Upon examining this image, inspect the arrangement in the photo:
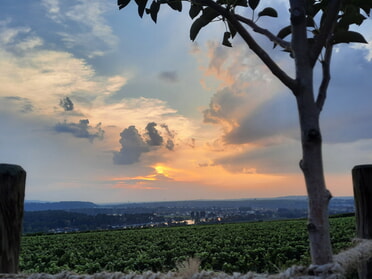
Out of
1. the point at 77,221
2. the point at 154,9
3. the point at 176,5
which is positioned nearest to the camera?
the point at 154,9

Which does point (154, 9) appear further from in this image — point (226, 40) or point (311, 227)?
point (311, 227)

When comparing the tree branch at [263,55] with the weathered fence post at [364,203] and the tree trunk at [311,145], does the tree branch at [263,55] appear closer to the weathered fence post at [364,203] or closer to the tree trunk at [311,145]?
the tree trunk at [311,145]

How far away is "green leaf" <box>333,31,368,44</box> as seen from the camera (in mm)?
2592

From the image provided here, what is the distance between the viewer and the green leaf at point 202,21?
290cm

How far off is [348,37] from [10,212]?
2894 mm

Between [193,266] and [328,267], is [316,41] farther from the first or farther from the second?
[193,266]

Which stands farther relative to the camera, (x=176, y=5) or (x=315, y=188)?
(x=176, y=5)

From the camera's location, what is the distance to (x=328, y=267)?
1976mm

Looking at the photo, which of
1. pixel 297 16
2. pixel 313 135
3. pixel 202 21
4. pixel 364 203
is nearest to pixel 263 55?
pixel 297 16

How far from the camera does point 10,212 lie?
2.63 meters

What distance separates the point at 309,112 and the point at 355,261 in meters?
1.12

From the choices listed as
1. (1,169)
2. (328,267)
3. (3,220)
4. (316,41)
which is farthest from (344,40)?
(3,220)

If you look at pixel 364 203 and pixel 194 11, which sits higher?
pixel 194 11

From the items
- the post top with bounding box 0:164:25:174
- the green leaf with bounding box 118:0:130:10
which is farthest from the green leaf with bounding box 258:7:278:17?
the post top with bounding box 0:164:25:174
